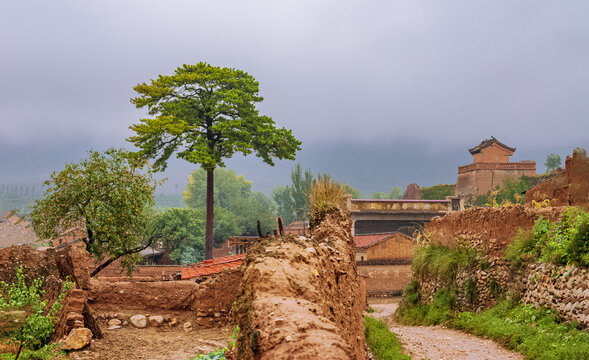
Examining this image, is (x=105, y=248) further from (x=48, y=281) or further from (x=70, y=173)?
(x=48, y=281)

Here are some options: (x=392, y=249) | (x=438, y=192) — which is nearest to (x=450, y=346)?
(x=392, y=249)

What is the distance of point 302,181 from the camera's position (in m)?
63.2

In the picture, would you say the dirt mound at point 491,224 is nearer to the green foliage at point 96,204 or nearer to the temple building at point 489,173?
the green foliage at point 96,204

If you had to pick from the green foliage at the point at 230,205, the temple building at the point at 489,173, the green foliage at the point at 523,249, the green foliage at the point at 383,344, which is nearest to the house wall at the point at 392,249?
the green foliage at the point at 523,249

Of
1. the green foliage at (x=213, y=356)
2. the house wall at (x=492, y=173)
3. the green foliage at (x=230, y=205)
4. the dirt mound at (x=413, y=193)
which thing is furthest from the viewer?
the dirt mound at (x=413, y=193)

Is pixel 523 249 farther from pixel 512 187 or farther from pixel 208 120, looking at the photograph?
pixel 512 187

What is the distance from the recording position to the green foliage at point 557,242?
967cm

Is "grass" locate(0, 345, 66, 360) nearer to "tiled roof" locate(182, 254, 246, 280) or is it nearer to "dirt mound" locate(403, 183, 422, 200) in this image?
"tiled roof" locate(182, 254, 246, 280)

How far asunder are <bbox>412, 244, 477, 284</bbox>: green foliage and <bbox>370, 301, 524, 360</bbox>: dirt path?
251cm

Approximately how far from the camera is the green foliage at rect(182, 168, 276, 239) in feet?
165

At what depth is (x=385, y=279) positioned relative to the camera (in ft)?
91.3

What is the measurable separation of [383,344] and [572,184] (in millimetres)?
8000

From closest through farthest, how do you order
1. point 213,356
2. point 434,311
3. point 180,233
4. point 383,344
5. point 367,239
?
1. point 213,356
2. point 383,344
3. point 434,311
4. point 367,239
5. point 180,233

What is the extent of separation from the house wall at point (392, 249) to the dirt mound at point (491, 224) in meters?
11.3
